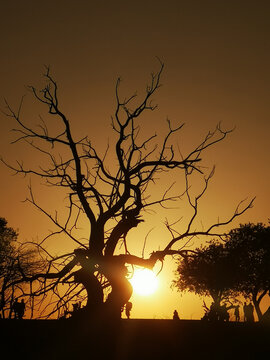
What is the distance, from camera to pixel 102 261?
38.4 feet

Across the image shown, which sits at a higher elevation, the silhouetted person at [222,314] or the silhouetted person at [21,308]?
the silhouetted person at [222,314]

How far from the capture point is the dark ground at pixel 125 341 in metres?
11.0

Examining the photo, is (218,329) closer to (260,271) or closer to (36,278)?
(36,278)

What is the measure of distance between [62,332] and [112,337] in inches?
54.1

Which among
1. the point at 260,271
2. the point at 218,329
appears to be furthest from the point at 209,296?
the point at 218,329

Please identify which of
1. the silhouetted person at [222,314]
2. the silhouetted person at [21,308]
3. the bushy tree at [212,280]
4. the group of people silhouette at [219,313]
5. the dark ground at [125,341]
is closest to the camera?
the dark ground at [125,341]

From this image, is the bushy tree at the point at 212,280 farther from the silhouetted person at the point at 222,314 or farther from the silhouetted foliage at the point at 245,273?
the silhouetted person at the point at 222,314

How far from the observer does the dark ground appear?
36.1 ft

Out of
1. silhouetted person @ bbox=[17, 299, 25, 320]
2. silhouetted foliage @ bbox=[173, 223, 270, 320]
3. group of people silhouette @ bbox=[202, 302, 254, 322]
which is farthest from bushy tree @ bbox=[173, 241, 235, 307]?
silhouetted person @ bbox=[17, 299, 25, 320]

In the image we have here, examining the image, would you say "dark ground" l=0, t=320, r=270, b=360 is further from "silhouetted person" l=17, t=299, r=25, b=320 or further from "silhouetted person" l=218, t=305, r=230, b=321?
"silhouetted person" l=218, t=305, r=230, b=321

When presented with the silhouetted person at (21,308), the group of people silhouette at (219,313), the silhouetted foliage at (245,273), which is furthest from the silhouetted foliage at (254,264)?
the silhouetted person at (21,308)

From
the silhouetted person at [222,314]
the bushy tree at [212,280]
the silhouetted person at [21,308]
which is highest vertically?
the bushy tree at [212,280]

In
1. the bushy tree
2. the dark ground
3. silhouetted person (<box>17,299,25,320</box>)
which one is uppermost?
the bushy tree

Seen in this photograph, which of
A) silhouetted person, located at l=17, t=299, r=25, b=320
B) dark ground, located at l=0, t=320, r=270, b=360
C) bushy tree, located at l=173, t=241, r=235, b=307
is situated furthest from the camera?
bushy tree, located at l=173, t=241, r=235, b=307
